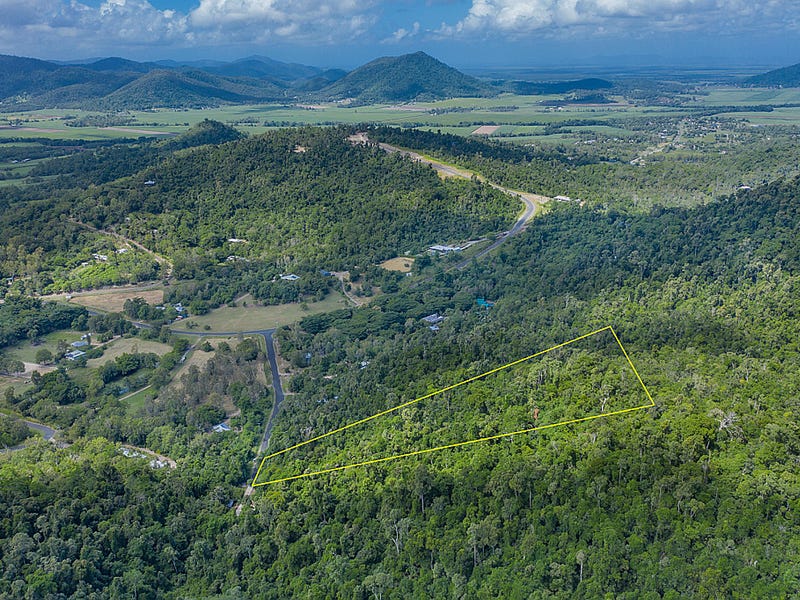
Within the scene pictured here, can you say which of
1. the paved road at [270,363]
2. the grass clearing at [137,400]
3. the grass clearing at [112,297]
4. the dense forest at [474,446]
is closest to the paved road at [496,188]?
the dense forest at [474,446]

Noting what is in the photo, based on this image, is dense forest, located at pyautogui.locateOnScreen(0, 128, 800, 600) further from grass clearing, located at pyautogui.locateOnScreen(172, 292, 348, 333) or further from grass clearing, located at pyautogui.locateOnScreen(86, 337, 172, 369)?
grass clearing, located at pyautogui.locateOnScreen(172, 292, 348, 333)

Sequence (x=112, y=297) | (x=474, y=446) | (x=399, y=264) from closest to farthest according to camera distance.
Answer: (x=474, y=446), (x=112, y=297), (x=399, y=264)

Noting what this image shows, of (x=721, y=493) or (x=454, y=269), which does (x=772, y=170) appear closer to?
(x=454, y=269)

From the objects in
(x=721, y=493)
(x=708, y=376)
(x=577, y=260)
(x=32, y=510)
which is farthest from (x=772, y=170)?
(x=32, y=510)

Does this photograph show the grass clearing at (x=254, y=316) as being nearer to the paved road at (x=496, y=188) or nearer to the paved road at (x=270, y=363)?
the paved road at (x=270, y=363)

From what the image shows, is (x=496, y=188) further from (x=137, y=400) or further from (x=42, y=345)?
(x=137, y=400)

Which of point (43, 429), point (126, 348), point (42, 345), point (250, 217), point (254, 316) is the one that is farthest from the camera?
point (250, 217)

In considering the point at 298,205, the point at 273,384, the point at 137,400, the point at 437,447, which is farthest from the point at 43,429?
the point at 298,205
